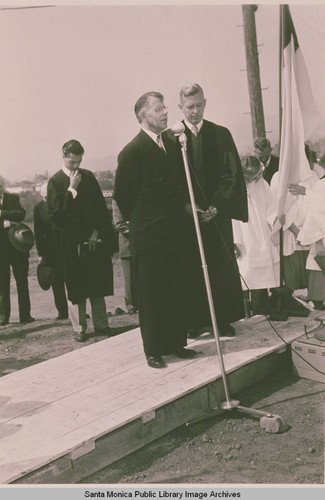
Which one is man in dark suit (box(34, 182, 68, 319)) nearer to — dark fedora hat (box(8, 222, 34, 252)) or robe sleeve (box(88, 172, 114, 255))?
dark fedora hat (box(8, 222, 34, 252))

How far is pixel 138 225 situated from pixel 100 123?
493 cm

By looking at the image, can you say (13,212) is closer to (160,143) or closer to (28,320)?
(28,320)

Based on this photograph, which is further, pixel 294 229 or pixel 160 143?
pixel 294 229

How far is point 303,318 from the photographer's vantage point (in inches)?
204

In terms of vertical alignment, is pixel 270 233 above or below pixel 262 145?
below

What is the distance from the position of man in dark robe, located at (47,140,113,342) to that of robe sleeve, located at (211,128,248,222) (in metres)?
1.42

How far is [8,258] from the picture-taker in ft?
21.8

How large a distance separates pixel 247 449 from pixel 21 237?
386cm

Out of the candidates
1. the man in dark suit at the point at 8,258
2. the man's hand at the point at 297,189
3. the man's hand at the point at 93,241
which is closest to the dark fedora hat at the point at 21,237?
the man in dark suit at the point at 8,258

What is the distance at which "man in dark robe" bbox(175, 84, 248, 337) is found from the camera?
4.57 metres

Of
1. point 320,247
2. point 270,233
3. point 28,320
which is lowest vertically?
point 28,320

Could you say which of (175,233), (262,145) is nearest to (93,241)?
(175,233)

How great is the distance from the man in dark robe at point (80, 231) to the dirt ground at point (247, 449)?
203 cm

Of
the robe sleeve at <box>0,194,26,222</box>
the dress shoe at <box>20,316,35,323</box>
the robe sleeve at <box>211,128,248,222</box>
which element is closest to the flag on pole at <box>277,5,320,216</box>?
the robe sleeve at <box>211,128,248,222</box>
